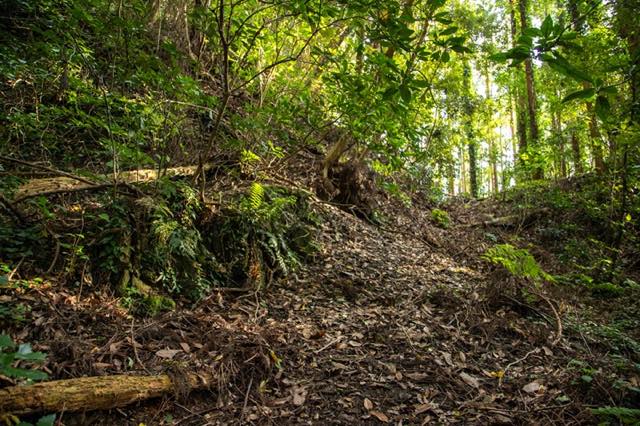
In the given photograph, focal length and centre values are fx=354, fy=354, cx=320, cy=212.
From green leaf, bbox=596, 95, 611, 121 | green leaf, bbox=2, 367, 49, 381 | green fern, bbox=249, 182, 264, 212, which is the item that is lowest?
green leaf, bbox=2, 367, 49, 381

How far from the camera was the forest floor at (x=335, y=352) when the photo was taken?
9.27ft

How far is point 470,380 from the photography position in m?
3.30

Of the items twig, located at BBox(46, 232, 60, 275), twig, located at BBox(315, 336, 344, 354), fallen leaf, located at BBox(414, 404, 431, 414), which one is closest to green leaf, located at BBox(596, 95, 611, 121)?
fallen leaf, located at BBox(414, 404, 431, 414)

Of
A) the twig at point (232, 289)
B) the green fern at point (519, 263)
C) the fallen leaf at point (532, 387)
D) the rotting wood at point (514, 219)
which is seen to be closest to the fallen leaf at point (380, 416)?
the fallen leaf at point (532, 387)

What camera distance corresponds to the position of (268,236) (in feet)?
17.3

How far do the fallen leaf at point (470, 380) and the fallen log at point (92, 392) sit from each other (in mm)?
2283

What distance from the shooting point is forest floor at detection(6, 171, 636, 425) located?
2.83 metres

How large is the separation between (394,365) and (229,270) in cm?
244

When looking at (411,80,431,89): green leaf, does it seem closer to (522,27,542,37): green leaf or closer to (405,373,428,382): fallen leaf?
(522,27,542,37): green leaf

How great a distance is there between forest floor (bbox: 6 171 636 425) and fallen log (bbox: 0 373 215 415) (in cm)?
8

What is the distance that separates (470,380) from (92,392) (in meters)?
3.12

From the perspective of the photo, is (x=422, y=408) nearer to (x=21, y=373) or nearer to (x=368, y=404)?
(x=368, y=404)

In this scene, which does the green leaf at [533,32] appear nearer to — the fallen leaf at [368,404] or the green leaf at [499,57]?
the green leaf at [499,57]

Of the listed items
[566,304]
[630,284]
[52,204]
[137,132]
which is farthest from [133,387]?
[630,284]
